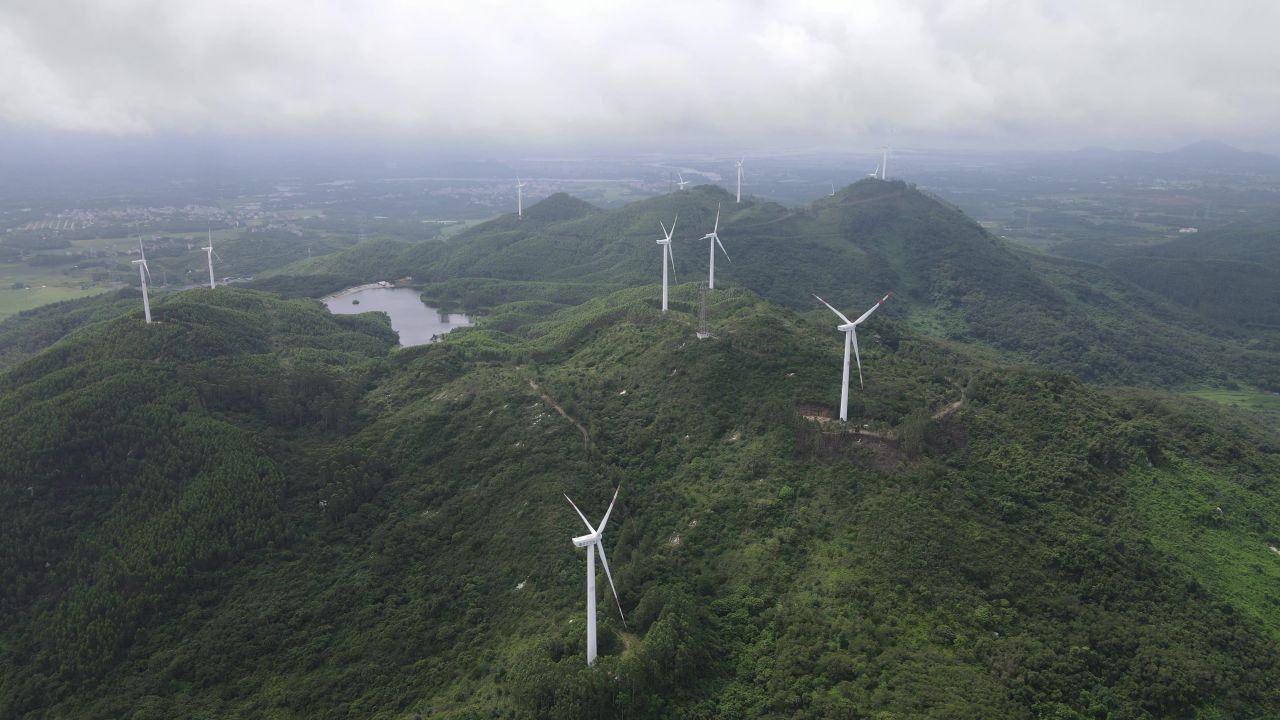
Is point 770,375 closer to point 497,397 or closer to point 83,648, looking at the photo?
point 497,397

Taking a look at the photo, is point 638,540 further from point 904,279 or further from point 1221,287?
point 1221,287

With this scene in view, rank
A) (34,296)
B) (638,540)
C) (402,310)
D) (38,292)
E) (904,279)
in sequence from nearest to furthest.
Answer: (638,540), (402,310), (904,279), (34,296), (38,292)

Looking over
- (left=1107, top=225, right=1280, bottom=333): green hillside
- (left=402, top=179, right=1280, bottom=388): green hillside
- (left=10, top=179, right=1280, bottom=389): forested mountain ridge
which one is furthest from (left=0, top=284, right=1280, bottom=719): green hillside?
(left=1107, top=225, right=1280, bottom=333): green hillside

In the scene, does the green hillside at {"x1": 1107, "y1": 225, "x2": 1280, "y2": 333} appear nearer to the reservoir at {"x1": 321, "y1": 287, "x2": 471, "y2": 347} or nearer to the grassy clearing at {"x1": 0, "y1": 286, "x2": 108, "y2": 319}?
the reservoir at {"x1": 321, "y1": 287, "x2": 471, "y2": 347}

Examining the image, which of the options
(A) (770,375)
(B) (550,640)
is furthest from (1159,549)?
(B) (550,640)

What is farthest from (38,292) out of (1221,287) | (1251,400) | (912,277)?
(1221,287)

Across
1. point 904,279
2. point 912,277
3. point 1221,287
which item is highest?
point 912,277

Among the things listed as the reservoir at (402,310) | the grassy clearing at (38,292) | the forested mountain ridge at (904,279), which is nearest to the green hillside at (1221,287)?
the forested mountain ridge at (904,279)
